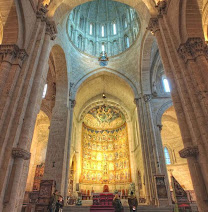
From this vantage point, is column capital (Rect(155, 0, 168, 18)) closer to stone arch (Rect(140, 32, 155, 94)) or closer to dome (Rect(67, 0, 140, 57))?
stone arch (Rect(140, 32, 155, 94))

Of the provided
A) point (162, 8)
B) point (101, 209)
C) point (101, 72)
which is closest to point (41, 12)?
point (162, 8)

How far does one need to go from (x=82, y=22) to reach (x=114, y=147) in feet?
51.9

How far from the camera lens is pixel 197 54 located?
261 inches

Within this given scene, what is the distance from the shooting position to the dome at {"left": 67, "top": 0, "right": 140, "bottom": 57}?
18.8 m

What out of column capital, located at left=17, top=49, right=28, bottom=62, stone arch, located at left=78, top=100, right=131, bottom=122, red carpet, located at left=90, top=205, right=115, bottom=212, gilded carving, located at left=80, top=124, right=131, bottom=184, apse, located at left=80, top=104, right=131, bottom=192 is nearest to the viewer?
column capital, located at left=17, top=49, right=28, bottom=62

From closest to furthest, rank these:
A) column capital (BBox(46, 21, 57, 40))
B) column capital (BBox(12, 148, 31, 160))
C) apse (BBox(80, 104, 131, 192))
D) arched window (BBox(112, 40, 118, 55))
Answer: column capital (BBox(12, 148, 31, 160))
column capital (BBox(46, 21, 57, 40))
arched window (BBox(112, 40, 118, 55))
apse (BBox(80, 104, 131, 192))

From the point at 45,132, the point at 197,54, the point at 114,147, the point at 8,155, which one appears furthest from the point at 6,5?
the point at 114,147

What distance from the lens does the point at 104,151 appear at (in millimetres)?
23781

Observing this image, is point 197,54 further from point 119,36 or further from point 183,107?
point 119,36

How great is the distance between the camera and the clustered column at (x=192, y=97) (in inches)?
212

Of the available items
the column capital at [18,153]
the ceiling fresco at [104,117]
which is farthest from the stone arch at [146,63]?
the column capital at [18,153]

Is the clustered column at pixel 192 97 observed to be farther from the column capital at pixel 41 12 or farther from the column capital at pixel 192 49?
the column capital at pixel 41 12

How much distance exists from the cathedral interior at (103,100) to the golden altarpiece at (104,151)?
13cm

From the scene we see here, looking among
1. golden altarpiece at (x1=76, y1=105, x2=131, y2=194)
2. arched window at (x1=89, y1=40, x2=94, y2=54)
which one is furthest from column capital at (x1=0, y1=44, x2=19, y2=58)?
golden altarpiece at (x1=76, y1=105, x2=131, y2=194)
